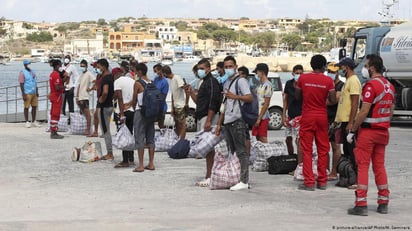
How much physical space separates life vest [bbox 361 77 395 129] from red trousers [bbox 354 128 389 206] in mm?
74

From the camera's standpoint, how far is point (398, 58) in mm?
23375

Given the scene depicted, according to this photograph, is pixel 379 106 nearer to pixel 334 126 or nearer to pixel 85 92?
pixel 334 126

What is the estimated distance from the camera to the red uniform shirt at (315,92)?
1022cm

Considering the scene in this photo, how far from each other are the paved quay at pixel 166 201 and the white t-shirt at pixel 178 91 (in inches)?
71.0

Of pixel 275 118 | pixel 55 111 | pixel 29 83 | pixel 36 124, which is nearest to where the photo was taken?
pixel 55 111

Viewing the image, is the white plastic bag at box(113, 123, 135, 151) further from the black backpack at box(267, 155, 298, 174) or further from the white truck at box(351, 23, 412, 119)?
the white truck at box(351, 23, 412, 119)

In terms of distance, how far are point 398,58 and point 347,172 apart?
1328cm

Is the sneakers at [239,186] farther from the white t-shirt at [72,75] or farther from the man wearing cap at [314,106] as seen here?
the white t-shirt at [72,75]

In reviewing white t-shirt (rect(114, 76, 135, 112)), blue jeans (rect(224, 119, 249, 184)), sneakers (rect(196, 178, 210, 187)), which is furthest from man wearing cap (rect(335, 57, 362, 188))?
white t-shirt (rect(114, 76, 135, 112))

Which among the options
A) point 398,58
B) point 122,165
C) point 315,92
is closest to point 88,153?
point 122,165

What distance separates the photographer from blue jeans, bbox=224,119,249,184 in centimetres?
1048

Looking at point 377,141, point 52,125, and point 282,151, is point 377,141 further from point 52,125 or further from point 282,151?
point 52,125

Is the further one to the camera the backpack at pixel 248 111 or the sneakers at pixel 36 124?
the sneakers at pixel 36 124

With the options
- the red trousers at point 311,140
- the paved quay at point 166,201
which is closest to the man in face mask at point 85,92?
the paved quay at point 166,201
